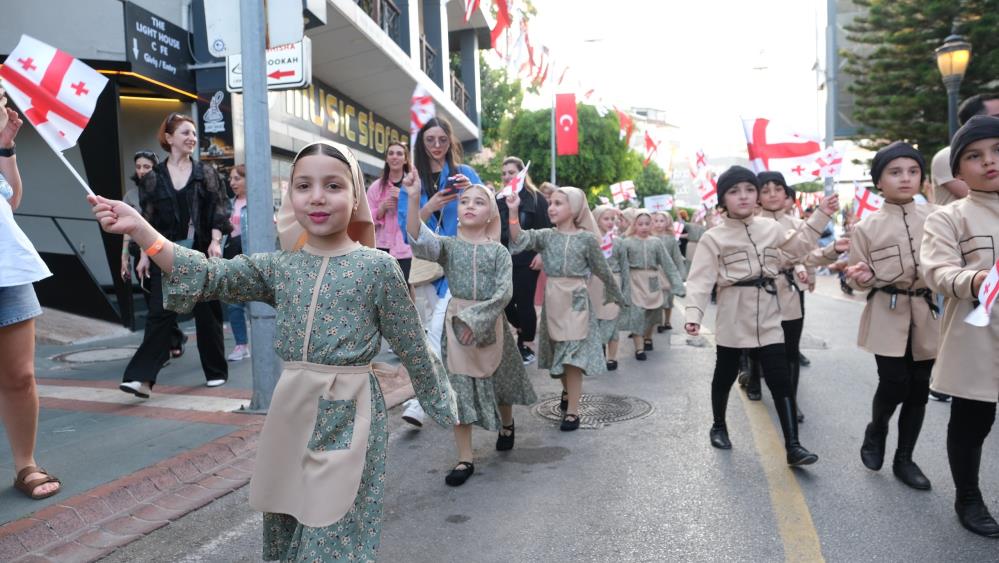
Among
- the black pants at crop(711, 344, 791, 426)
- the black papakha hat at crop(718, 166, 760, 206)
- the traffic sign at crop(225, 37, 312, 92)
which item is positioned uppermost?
the traffic sign at crop(225, 37, 312, 92)

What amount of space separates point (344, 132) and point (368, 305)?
15447mm

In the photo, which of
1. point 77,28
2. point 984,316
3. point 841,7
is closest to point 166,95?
point 77,28

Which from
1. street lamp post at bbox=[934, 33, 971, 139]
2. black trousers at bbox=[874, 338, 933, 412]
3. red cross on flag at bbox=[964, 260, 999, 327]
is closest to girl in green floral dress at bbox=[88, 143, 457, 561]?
red cross on flag at bbox=[964, 260, 999, 327]

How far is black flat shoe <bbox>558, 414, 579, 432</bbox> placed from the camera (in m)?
5.68

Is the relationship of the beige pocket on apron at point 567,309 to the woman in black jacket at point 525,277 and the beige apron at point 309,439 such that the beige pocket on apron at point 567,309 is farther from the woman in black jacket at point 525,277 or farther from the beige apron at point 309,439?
the beige apron at point 309,439

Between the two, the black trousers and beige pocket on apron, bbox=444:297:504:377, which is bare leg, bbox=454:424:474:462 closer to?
beige pocket on apron, bbox=444:297:504:377

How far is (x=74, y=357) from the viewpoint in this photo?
8.17 metres

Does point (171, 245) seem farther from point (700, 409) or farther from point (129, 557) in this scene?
point (700, 409)

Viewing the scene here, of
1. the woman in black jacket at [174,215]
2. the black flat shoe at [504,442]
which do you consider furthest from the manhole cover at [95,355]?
the black flat shoe at [504,442]

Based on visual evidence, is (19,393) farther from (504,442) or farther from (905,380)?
(905,380)

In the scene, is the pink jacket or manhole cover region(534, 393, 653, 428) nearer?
manhole cover region(534, 393, 653, 428)

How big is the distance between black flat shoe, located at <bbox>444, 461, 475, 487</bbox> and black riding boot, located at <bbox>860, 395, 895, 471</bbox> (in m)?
2.26

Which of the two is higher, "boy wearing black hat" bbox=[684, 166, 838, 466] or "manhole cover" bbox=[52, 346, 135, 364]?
"boy wearing black hat" bbox=[684, 166, 838, 466]

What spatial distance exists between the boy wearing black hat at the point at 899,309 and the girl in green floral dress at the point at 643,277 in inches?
187
